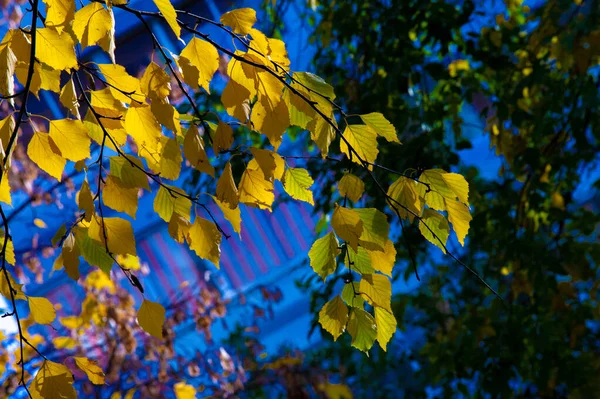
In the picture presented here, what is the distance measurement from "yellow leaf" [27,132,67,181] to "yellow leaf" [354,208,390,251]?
12.6 inches

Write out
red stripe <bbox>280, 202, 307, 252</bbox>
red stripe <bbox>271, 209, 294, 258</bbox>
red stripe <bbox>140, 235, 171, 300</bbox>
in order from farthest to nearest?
red stripe <bbox>140, 235, 171, 300</bbox> < red stripe <bbox>271, 209, 294, 258</bbox> < red stripe <bbox>280, 202, 307, 252</bbox>

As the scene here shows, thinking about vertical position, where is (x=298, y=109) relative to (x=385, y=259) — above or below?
above

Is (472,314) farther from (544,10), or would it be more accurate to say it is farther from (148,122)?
(148,122)

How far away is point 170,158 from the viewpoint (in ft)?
2.44

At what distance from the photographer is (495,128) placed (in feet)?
7.12

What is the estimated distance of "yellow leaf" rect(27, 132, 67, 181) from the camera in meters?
0.72

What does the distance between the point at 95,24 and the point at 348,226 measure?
12.7 inches

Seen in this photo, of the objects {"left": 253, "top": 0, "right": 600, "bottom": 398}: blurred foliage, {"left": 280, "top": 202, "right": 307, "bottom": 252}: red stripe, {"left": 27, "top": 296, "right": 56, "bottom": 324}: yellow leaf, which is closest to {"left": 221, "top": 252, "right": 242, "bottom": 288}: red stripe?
{"left": 280, "top": 202, "right": 307, "bottom": 252}: red stripe

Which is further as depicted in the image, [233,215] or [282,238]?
[282,238]

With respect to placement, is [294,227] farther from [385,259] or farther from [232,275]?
[385,259]

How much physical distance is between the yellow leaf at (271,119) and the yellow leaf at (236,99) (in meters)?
0.01

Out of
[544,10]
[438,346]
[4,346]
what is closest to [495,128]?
[544,10]

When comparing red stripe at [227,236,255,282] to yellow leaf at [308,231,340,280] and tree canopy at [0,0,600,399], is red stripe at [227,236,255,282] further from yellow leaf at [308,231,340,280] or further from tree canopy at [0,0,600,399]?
yellow leaf at [308,231,340,280]

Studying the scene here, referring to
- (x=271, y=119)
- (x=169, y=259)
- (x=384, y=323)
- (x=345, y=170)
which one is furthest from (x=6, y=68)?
(x=169, y=259)
